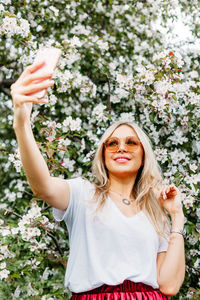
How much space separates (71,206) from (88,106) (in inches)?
84.3

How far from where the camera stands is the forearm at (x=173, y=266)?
82.1 inches

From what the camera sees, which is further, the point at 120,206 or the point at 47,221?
the point at 47,221

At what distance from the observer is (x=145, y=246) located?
203cm

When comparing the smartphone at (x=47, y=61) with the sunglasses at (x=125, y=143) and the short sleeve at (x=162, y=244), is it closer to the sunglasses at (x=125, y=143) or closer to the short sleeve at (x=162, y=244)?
the sunglasses at (x=125, y=143)

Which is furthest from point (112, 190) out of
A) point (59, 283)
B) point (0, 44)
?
point (0, 44)

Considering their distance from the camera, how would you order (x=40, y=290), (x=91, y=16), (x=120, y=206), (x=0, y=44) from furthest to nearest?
(x=91, y=16) < (x=0, y=44) < (x=40, y=290) < (x=120, y=206)

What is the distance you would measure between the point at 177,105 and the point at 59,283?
1683mm

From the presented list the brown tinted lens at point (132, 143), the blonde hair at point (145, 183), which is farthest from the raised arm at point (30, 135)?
the brown tinted lens at point (132, 143)

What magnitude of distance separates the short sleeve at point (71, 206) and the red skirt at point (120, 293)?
1.20 ft

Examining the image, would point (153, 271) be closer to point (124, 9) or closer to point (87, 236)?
point (87, 236)

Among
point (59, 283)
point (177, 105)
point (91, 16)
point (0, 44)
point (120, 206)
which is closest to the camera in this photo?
point (120, 206)

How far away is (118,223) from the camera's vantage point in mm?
2002

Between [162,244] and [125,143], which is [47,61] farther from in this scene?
[162,244]

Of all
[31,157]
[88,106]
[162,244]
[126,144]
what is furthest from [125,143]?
[88,106]
